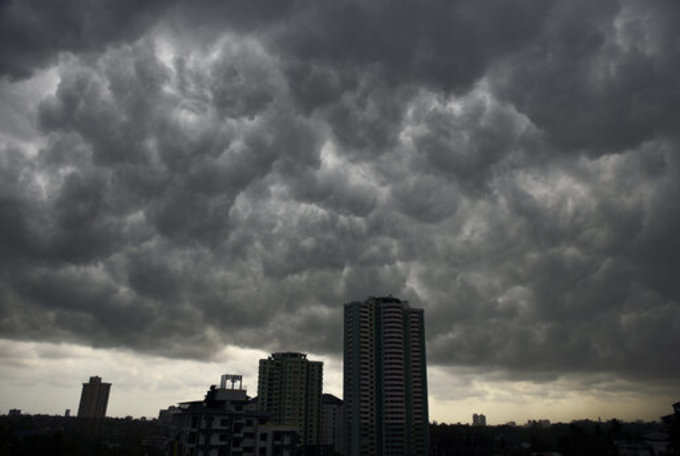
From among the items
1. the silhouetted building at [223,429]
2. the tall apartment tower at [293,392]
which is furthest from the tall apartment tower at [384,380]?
the silhouetted building at [223,429]

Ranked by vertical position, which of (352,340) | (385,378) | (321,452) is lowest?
(321,452)

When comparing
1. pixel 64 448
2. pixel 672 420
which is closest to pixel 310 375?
pixel 64 448

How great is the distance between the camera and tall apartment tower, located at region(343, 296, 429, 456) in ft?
526

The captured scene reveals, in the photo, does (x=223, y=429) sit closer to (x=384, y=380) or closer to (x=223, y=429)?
(x=223, y=429)

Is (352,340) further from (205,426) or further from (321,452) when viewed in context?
(205,426)

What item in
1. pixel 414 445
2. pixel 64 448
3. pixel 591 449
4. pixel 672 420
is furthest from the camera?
pixel 414 445

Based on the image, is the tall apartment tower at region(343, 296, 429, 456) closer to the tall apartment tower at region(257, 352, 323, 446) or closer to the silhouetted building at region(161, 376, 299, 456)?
the tall apartment tower at region(257, 352, 323, 446)

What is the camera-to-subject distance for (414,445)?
160 m

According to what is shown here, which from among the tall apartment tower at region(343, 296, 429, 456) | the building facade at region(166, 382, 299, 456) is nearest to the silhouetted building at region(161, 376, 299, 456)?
the building facade at region(166, 382, 299, 456)

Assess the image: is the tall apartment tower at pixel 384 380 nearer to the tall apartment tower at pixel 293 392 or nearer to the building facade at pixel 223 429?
the tall apartment tower at pixel 293 392

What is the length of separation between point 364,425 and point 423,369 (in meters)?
27.9

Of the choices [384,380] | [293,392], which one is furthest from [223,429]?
[384,380]

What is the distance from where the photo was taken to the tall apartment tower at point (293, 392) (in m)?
168

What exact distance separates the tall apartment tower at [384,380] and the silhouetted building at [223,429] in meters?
72.6
